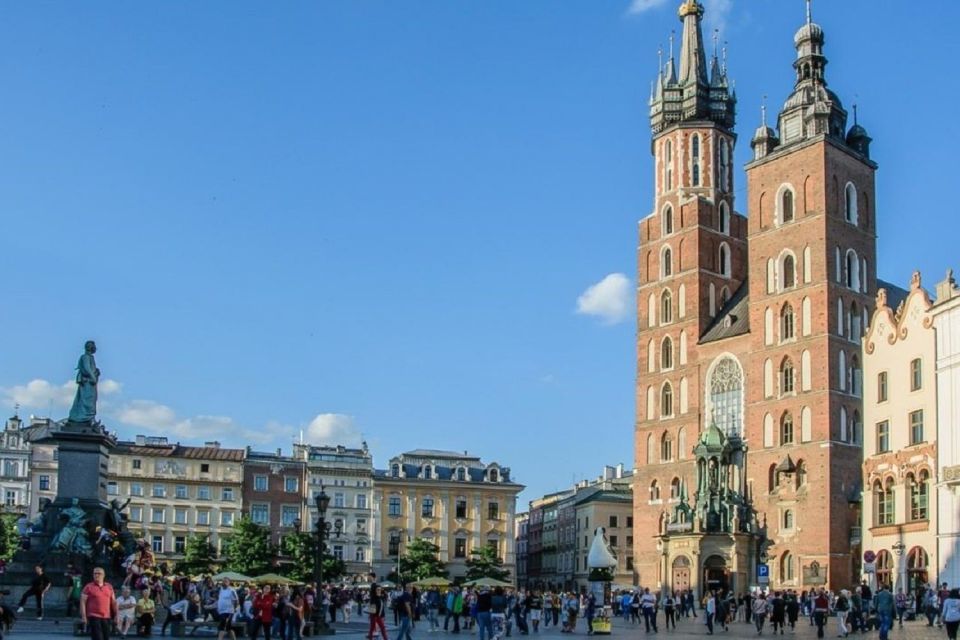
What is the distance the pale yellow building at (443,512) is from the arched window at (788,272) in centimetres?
4493

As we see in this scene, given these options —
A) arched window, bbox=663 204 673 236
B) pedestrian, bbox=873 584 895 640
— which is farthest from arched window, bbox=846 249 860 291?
pedestrian, bbox=873 584 895 640

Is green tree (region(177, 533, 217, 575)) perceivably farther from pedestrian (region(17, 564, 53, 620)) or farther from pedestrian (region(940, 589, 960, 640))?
pedestrian (region(940, 589, 960, 640))

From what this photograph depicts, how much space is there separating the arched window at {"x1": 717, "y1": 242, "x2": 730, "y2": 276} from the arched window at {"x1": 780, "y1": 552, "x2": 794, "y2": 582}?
64.0ft

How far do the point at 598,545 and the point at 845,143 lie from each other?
31.4m

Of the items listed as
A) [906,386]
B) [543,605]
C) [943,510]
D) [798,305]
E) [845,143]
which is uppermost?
[845,143]

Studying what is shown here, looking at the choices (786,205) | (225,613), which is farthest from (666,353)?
(225,613)

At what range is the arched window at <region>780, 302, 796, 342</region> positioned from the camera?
69.1m

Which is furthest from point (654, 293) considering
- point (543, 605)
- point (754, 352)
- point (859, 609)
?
point (859, 609)

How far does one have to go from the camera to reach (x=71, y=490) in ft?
116

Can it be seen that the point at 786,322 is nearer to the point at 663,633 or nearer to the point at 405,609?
the point at 663,633

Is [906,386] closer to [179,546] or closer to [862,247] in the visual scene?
[862,247]

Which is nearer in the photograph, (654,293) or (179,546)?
(654,293)

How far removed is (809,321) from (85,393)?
42565 millimetres

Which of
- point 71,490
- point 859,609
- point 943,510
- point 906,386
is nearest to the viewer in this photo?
point 71,490
